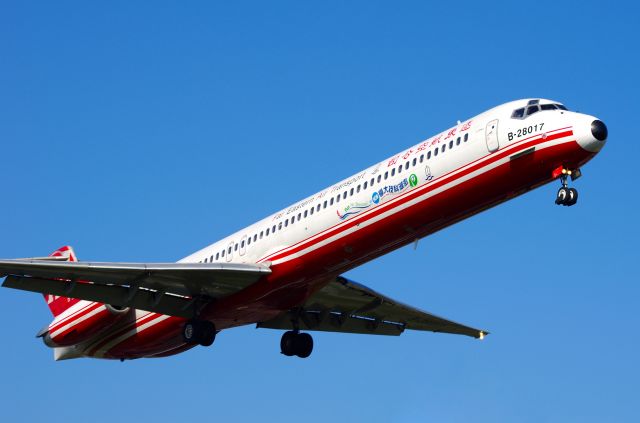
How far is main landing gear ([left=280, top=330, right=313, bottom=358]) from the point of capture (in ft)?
139

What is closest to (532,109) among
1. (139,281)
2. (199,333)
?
(199,333)

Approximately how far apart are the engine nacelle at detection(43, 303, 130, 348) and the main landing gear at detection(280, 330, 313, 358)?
237 inches

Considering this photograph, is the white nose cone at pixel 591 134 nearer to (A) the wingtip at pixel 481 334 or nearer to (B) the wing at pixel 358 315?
(B) the wing at pixel 358 315

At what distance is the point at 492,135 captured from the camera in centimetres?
3375

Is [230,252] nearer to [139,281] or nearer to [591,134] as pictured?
[139,281]

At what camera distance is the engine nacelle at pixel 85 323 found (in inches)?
1631

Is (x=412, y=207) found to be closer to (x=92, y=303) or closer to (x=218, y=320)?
(x=218, y=320)

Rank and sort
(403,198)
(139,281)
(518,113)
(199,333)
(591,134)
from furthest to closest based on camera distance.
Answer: (199,333)
(139,281)
(403,198)
(518,113)
(591,134)

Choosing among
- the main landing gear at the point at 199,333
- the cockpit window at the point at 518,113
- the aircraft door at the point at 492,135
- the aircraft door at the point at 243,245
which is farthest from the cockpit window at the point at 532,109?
the main landing gear at the point at 199,333

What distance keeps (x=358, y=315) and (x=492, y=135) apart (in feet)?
40.8

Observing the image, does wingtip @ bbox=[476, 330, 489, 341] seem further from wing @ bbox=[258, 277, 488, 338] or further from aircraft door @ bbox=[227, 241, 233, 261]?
aircraft door @ bbox=[227, 241, 233, 261]

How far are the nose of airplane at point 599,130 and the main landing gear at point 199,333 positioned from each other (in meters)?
14.7

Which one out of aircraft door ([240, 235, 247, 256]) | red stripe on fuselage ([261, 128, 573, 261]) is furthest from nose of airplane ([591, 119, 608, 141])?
aircraft door ([240, 235, 247, 256])

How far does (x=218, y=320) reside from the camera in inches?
1548
